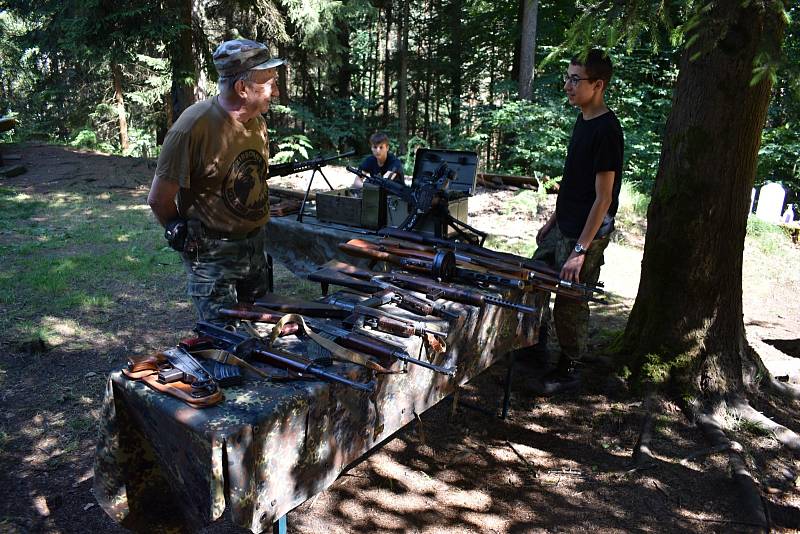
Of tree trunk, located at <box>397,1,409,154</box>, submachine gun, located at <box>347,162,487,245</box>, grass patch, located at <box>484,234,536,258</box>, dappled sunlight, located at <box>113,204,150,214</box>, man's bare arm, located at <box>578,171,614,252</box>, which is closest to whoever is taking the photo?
man's bare arm, located at <box>578,171,614,252</box>

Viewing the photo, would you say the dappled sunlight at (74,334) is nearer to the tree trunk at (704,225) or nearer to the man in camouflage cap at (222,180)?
the man in camouflage cap at (222,180)

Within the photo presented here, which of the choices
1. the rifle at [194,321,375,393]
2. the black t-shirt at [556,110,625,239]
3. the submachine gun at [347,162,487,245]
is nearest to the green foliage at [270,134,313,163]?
the submachine gun at [347,162,487,245]

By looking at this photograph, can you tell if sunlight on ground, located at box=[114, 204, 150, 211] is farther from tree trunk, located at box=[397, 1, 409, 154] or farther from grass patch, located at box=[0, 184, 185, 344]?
tree trunk, located at box=[397, 1, 409, 154]

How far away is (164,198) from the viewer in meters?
3.10

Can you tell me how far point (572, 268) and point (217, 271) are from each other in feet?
7.34

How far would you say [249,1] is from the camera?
13852 millimetres

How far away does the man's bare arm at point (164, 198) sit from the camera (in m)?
3.07

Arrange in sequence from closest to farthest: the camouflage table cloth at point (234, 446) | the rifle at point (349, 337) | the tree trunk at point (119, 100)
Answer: the camouflage table cloth at point (234, 446), the rifle at point (349, 337), the tree trunk at point (119, 100)

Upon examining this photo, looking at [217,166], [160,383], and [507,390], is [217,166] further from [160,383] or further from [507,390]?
[507,390]

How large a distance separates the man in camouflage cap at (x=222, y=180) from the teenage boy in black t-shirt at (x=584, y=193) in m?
1.95

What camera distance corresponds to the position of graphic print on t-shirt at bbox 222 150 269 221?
3.24 m

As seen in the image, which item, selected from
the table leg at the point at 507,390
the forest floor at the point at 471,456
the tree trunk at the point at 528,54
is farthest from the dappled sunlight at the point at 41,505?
the tree trunk at the point at 528,54

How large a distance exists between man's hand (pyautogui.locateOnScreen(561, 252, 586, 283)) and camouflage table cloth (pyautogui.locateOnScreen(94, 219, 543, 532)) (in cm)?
153

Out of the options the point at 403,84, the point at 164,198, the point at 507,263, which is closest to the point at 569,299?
the point at 507,263
